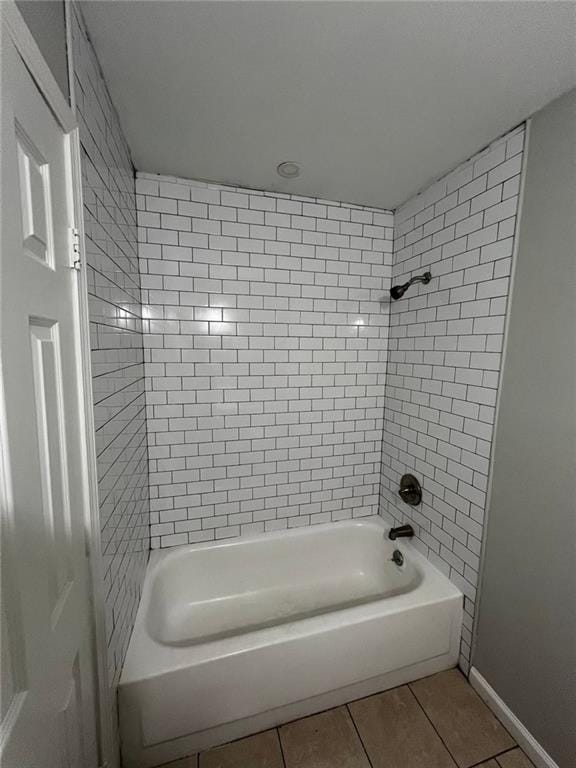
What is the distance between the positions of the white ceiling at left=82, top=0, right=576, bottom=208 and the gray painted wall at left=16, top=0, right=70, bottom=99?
0.18 meters

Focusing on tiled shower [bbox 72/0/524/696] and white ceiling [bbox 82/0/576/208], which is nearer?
white ceiling [bbox 82/0/576/208]

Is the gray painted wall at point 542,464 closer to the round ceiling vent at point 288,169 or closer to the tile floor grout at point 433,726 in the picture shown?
the tile floor grout at point 433,726

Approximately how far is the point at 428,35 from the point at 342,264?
1028mm

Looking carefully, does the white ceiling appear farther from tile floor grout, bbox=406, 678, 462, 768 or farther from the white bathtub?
tile floor grout, bbox=406, 678, 462, 768

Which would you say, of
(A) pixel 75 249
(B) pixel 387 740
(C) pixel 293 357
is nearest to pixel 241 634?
(B) pixel 387 740

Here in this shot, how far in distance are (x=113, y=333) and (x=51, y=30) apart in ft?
2.43

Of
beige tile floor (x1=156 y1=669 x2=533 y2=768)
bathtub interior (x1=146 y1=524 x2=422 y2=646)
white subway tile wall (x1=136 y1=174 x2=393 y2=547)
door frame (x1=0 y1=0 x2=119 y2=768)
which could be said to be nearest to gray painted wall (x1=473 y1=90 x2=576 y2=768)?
beige tile floor (x1=156 y1=669 x2=533 y2=768)

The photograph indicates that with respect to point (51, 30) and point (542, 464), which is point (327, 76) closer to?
point (51, 30)

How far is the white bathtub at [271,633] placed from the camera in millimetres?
1099

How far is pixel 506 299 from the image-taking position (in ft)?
4.01

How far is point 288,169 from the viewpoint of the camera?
148 cm

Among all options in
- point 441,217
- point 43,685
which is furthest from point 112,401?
point 441,217

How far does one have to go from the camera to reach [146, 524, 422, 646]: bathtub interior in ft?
5.37

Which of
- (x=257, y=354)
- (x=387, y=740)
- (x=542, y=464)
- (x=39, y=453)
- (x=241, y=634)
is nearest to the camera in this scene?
(x=39, y=453)
